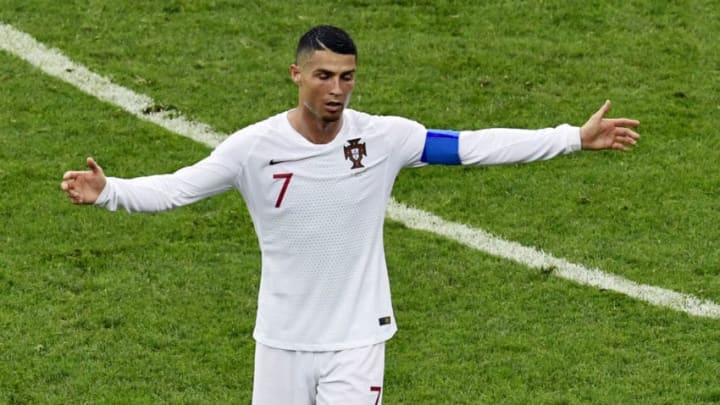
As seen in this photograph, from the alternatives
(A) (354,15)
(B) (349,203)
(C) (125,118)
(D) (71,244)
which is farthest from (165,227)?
(B) (349,203)

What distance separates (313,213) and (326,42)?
2.42ft

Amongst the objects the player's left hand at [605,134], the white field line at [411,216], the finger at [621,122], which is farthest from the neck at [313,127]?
the white field line at [411,216]

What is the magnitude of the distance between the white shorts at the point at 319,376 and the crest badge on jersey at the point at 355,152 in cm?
80

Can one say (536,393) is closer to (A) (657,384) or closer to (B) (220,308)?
(A) (657,384)

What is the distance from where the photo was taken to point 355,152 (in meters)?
8.00

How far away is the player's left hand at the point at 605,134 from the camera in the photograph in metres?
7.95

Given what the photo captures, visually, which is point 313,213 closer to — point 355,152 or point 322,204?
point 322,204

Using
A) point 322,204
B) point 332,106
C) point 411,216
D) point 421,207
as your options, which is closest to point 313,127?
point 332,106

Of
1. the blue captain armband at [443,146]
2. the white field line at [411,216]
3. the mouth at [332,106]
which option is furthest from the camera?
the white field line at [411,216]

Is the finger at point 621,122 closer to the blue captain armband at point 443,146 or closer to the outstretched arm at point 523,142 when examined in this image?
the outstretched arm at point 523,142

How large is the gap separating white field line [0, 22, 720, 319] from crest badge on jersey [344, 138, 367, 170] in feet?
12.7

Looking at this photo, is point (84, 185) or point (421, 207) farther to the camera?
point (421, 207)

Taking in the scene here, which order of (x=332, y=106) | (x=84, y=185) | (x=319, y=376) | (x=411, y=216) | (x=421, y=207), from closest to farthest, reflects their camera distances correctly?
1. (x=84, y=185)
2. (x=332, y=106)
3. (x=319, y=376)
4. (x=411, y=216)
5. (x=421, y=207)

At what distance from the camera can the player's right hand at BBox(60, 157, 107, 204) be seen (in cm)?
755
